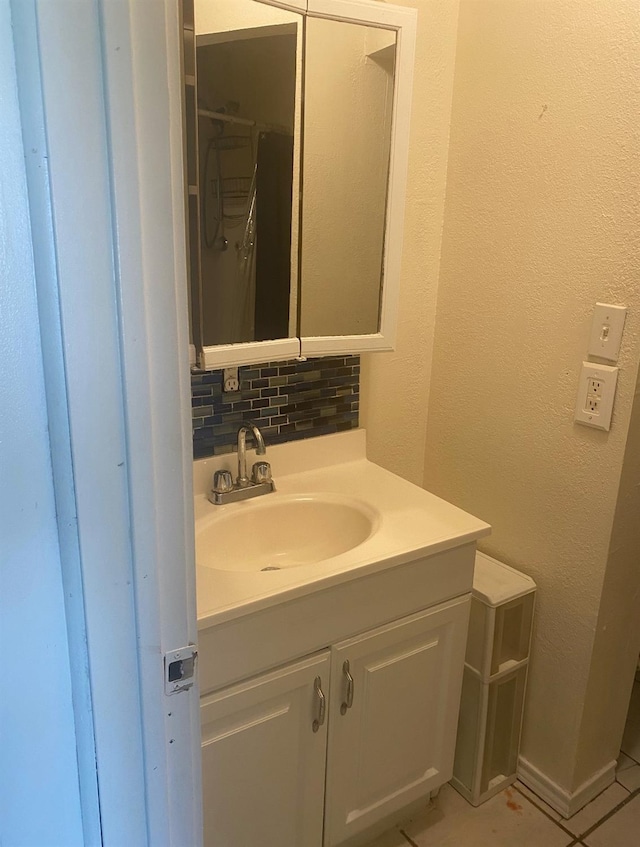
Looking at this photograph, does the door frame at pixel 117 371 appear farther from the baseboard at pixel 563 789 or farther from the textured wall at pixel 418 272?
the baseboard at pixel 563 789

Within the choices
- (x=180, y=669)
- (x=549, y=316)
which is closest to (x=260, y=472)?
(x=549, y=316)

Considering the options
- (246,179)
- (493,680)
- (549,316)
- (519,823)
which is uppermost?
(246,179)

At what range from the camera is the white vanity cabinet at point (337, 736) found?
1.27m

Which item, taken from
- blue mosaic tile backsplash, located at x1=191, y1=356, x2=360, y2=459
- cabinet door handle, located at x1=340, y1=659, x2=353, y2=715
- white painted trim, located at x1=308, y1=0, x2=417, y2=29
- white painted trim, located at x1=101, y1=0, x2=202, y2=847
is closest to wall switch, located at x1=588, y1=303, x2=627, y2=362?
blue mosaic tile backsplash, located at x1=191, y1=356, x2=360, y2=459

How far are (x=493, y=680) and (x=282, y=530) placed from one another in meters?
0.62

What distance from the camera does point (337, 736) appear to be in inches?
55.5

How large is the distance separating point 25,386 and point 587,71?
1.29 m

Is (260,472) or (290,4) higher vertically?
(290,4)

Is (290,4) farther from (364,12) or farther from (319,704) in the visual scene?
(319,704)

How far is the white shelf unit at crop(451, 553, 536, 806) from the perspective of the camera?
64.4 inches

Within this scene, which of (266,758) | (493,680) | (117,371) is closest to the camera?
(117,371)

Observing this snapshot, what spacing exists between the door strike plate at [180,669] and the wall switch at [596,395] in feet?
3.50

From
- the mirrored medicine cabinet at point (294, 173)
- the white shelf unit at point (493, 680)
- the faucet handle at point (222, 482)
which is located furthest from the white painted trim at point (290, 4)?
the white shelf unit at point (493, 680)

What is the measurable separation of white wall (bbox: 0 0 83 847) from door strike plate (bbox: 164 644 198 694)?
91 mm
